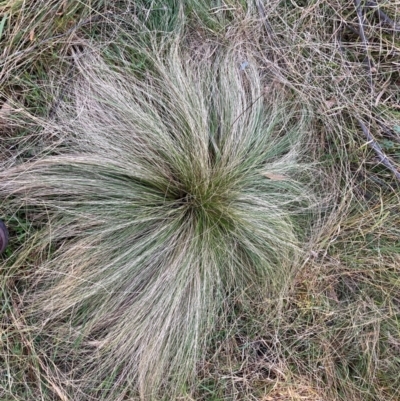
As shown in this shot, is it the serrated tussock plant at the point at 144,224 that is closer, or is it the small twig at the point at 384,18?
the serrated tussock plant at the point at 144,224

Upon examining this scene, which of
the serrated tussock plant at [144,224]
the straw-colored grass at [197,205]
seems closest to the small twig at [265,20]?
the straw-colored grass at [197,205]

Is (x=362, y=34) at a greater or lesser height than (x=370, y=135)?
greater

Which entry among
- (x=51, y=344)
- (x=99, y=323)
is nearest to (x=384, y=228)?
(x=99, y=323)

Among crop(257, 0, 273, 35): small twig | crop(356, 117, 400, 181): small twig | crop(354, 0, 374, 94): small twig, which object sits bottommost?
crop(356, 117, 400, 181): small twig

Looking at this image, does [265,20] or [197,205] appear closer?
[197,205]

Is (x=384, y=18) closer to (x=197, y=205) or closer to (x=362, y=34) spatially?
(x=362, y=34)

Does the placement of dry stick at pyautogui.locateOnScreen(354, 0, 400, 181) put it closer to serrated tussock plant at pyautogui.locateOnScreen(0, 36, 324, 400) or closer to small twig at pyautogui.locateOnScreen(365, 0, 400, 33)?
small twig at pyautogui.locateOnScreen(365, 0, 400, 33)

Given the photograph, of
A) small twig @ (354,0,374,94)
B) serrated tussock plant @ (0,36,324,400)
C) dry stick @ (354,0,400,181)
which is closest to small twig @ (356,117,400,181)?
dry stick @ (354,0,400,181)

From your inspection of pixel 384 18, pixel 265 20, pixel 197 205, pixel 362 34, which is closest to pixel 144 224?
pixel 197 205

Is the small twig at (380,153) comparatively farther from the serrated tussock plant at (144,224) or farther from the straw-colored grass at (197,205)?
the serrated tussock plant at (144,224)
